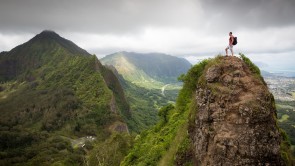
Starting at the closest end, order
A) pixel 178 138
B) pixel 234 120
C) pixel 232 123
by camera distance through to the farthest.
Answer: pixel 234 120, pixel 232 123, pixel 178 138

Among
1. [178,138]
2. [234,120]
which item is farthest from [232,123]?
[178,138]

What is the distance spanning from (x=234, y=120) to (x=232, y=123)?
1.12ft

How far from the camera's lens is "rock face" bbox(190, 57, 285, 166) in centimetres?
2614

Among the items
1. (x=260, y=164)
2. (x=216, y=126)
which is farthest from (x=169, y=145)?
(x=260, y=164)

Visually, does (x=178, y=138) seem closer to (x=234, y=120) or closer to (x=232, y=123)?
(x=232, y=123)

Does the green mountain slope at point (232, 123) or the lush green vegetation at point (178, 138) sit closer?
the green mountain slope at point (232, 123)

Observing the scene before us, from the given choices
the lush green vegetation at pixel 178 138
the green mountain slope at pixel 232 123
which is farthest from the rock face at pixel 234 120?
the lush green vegetation at pixel 178 138

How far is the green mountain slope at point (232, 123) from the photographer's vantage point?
26188 mm

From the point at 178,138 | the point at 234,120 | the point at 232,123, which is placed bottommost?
the point at 178,138

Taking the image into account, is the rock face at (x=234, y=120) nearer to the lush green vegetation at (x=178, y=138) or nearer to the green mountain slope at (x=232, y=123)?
the green mountain slope at (x=232, y=123)

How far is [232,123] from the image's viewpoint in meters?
27.4

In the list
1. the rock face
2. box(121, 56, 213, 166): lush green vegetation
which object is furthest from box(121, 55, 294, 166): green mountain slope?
box(121, 56, 213, 166): lush green vegetation

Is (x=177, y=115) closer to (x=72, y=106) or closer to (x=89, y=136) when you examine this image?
(x=89, y=136)

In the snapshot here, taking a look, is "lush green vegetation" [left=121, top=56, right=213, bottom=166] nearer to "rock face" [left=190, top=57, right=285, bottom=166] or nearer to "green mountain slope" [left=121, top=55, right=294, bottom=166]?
"green mountain slope" [left=121, top=55, right=294, bottom=166]
